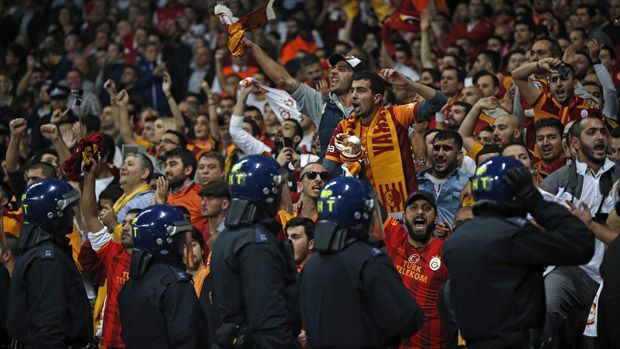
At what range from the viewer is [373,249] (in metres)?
6.33

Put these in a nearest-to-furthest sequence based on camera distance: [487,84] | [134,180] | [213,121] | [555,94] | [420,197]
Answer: [420,197] → [555,94] → [134,180] → [487,84] → [213,121]

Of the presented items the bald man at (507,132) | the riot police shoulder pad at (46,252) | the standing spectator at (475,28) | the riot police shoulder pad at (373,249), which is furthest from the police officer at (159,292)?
the standing spectator at (475,28)

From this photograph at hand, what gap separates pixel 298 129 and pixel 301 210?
2.54 metres

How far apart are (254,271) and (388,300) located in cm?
86

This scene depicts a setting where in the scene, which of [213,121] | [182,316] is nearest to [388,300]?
[182,316]

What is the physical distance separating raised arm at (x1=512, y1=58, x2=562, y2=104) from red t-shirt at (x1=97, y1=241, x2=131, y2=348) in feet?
14.2

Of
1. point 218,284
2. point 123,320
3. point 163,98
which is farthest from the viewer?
point 163,98

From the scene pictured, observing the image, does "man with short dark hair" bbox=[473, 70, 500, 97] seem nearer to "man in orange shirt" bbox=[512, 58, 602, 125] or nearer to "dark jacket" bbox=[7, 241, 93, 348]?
"man in orange shirt" bbox=[512, 58, 602, 125]

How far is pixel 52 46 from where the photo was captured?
19.6 m

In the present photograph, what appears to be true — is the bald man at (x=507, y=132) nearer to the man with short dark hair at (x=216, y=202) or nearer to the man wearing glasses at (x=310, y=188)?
the man wearing glasses at (x=310, y=188)

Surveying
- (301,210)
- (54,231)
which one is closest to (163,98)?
(301,210)

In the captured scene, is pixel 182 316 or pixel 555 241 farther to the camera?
pixel 182 316

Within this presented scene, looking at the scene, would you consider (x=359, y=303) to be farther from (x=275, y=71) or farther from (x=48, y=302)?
(x=275, y=71)

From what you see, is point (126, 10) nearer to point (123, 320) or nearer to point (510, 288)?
point (123, 320)
